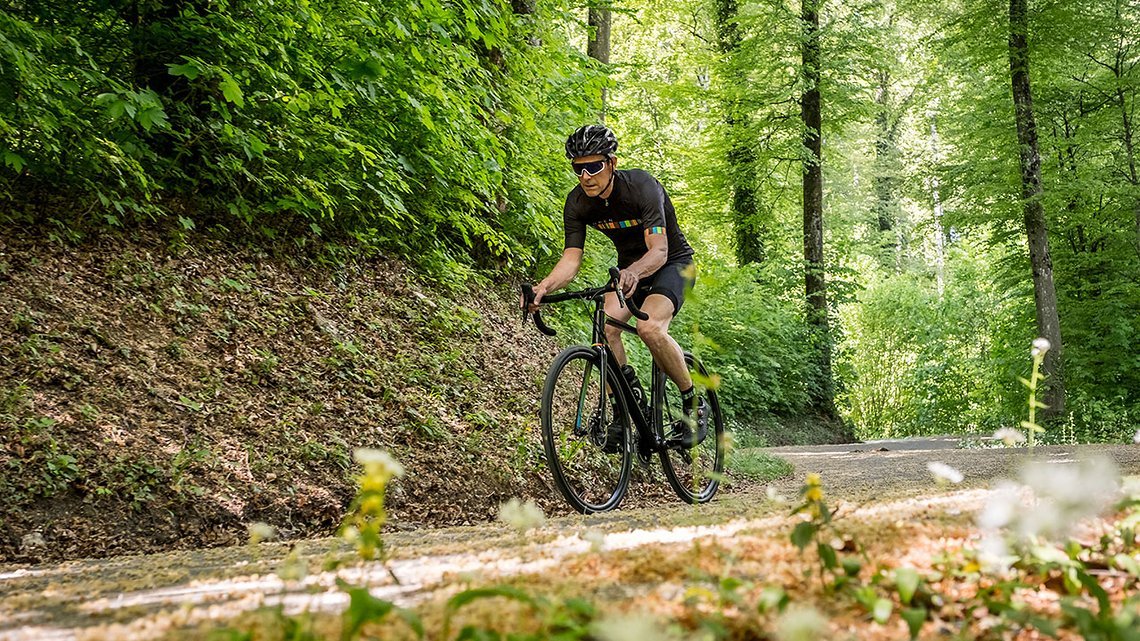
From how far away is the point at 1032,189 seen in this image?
16547 millimetres

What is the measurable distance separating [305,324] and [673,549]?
5.22 metres

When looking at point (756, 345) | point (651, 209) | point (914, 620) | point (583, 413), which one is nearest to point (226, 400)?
point (583, 413)

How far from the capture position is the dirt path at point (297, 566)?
7.96ft

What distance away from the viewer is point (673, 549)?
300 cm

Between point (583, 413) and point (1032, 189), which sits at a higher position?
point (1032, 189)

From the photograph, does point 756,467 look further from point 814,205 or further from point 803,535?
point 814,205

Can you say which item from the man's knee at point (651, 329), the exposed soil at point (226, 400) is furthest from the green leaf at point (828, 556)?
the exposed soil at point (226, 400)

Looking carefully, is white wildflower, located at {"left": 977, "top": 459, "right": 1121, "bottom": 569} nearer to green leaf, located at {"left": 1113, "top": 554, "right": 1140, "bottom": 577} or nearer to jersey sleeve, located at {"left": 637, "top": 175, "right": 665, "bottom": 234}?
green leaf, located at {"left": 1113, "top": 554, "right": 1140, "bottom": 577}

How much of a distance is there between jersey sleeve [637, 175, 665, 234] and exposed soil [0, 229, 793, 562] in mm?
2236

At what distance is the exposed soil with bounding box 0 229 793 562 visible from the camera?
5.11m

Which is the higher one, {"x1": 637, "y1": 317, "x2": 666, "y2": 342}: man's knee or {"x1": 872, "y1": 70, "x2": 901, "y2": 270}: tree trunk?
{"x1": 872, "y1": 70, "x2": 901, "y2": 270}: tree trunk

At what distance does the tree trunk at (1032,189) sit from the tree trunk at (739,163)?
6.83 meters

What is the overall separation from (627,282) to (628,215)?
62cm

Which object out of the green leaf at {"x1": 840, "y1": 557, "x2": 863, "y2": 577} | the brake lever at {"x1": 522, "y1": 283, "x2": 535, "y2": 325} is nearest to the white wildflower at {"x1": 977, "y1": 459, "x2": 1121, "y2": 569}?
the green leaf at {"x1": 840, "y1": 557, "x2": 863, "y2": 577}
